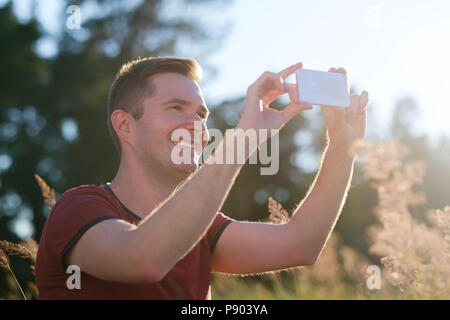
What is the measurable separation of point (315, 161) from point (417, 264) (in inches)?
914

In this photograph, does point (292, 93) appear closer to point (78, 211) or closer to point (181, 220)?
point (181, 220)

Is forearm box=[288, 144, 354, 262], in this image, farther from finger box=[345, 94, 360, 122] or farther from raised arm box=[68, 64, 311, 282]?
raised arm box=[68, 64, 311, 282]

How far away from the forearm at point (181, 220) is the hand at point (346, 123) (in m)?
1.02

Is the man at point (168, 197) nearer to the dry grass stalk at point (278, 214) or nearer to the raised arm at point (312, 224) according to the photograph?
the raised arm at point (312, 224)

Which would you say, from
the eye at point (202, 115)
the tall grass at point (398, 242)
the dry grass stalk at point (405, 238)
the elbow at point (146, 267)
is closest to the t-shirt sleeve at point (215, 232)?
the tall grass at point (398, 242)

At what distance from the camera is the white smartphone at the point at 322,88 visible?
6.80 feet

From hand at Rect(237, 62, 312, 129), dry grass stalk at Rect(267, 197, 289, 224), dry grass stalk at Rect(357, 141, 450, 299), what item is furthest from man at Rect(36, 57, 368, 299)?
dry grass stalk at Rect(357, 141, 450, 299)

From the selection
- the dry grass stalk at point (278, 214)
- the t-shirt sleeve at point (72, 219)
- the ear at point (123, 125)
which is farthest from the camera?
the dry grass stalk at point (278, 214)

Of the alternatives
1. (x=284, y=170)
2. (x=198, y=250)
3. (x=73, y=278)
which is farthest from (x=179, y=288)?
(x=284, y=170)

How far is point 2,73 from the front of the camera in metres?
19.7

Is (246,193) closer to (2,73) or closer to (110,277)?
(2,73)

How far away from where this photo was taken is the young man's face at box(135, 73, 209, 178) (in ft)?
8.56
